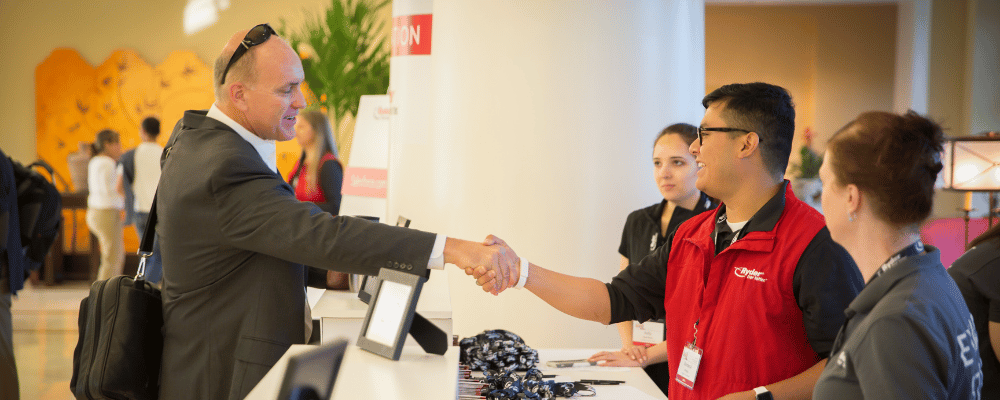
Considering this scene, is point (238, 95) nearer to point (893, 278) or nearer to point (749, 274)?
point (749, 274)

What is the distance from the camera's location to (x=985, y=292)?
2393 millimetres

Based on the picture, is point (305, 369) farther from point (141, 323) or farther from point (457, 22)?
point (457, 22)

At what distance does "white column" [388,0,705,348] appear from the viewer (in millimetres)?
3861

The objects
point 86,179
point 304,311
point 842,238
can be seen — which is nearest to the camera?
point 842,238

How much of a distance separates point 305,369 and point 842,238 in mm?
1049

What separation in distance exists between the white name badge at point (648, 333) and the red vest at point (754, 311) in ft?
3.12

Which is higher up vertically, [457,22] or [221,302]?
[457,22]

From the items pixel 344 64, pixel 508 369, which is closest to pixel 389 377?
pixel 508 369

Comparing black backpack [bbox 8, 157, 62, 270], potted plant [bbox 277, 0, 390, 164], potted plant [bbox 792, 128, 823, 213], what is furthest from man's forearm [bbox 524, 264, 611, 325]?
potted plant [bbox 792, 128, 823, 213]

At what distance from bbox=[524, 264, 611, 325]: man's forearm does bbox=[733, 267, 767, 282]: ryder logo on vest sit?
498mm

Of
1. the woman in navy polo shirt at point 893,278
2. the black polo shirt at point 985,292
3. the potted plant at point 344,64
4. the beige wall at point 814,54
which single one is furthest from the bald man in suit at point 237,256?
Answer: the beige wall at point 814,54

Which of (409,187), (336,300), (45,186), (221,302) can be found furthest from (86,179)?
(221,302)

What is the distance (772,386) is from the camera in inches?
71.3

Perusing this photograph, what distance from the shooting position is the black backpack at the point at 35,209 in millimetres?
3832
